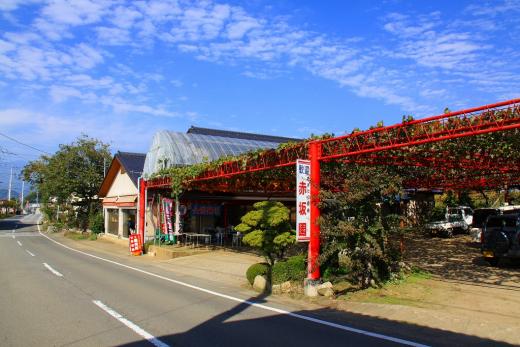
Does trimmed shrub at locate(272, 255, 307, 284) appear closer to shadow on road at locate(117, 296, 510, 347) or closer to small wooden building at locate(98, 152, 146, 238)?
shadow on road at locate(117, 296, 510, 347)

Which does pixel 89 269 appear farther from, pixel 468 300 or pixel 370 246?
pixel 468 300

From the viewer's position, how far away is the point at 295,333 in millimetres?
7332

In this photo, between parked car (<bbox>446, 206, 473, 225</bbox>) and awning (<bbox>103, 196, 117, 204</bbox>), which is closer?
parked car (<bbox>446, 206, 473, 225</bbox>)

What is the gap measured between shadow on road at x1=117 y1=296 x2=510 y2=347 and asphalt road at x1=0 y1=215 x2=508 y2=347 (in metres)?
0.02

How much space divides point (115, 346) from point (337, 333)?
3.54 metres

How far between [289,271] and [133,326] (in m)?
5.57

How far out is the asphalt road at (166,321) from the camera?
22.4 feet

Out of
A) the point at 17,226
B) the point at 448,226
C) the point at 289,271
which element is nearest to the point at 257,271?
the point at 289,271

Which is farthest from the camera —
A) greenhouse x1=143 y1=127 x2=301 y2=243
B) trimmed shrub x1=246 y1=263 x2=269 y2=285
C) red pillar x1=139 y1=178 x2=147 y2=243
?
greenhouse x1=143 y1=127 x2=301 y2=243

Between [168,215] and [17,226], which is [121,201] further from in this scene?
[17,226]

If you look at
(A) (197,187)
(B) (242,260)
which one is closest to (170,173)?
(A) (197,187)

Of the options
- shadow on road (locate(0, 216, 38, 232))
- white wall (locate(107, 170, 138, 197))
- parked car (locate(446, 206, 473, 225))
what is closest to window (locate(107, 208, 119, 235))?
white wall (locate(107, 170, 138, 197))

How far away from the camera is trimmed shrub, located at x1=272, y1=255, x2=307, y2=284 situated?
1218 centimetres

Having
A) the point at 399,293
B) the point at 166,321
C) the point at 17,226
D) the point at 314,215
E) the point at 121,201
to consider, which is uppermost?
the point at 121,201
